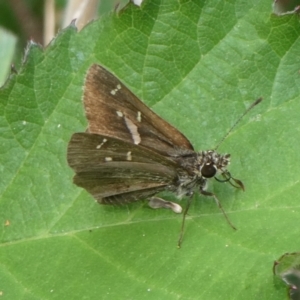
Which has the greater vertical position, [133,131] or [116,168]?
[133,131]

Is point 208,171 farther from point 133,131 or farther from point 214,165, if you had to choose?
point 133,131

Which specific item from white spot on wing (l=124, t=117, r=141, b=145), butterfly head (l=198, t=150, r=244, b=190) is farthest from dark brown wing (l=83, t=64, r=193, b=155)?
butterfly head (l=198, t=150, r=244, b=190)

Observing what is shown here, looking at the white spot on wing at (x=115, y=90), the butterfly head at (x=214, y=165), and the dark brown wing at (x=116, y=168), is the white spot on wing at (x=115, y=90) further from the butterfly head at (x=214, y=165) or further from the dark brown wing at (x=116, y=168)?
the butterfly head at (x=214, y=165)

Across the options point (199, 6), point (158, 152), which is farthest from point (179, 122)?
point (199, 6)

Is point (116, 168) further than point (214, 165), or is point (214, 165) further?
point (116, 168)

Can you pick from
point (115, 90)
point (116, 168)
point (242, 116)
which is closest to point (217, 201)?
point (242, 116)

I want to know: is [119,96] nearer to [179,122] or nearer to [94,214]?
[179,122]

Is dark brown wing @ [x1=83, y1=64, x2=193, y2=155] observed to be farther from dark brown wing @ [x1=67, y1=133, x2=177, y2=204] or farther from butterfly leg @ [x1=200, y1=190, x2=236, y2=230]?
butterfly leg @ [x1=200, y1=190, x2=236, y2=230]
